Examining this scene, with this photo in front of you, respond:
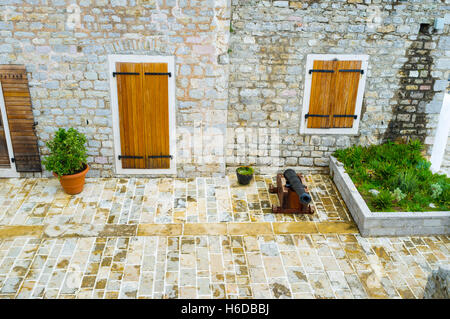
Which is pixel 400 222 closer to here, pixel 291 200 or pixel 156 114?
pixel 291 200

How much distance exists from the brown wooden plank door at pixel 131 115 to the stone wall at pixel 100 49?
0.23 metres

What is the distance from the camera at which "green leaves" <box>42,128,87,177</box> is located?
7004 mm

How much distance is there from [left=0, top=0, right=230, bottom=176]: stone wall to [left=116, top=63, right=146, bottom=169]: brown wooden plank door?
0.76 feet

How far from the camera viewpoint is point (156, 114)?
7.51 metres

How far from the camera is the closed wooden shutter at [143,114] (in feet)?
23.7

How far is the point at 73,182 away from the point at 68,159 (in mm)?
432

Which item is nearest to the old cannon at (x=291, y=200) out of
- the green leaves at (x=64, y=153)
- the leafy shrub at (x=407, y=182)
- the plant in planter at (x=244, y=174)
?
the plant in planter at (x=244, y=174)

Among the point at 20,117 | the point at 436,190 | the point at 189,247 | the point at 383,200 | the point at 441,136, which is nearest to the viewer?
the point at 189,247

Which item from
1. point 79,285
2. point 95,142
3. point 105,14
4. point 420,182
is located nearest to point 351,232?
point 420,182

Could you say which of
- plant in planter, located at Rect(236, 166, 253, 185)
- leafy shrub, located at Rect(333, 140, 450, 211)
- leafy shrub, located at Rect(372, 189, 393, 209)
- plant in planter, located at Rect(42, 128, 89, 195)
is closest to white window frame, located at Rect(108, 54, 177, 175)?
plant in planter, located at Rect(42, 128, 89, 195)

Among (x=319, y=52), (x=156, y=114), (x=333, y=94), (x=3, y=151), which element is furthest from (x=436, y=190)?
(x=3, y=151)

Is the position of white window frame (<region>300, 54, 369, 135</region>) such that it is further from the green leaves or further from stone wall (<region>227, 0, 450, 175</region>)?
the green leaves

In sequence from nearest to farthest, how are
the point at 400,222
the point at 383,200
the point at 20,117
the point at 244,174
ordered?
the point at 400,222, the point at 383,200, the point at 20,117, the point at 244,174

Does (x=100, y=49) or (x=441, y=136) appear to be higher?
(x=100, y=49)
